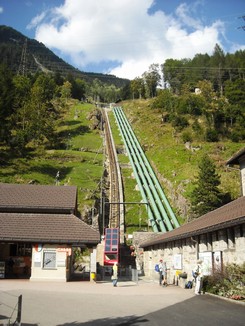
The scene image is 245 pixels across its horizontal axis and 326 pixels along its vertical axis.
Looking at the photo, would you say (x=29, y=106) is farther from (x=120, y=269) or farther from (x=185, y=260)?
(x=185, y=260)

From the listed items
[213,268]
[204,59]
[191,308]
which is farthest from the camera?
[204,59]

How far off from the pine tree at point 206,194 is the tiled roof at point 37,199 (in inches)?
544

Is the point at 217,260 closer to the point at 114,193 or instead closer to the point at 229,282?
the point at 229,282

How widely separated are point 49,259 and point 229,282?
13240mm

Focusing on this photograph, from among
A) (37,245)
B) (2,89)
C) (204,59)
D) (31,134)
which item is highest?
(204,59)

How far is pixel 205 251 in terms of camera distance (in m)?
16.5

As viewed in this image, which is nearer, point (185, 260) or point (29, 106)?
point (185, 260)

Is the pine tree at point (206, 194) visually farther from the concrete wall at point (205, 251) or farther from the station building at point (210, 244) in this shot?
the concrete wall at point (205, 251)

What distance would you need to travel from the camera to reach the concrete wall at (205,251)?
13335 mm

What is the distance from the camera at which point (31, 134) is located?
193 feet

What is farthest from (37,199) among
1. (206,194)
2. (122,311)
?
(206,194)

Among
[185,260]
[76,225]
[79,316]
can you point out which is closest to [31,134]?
[76,225]

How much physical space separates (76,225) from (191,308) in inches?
551

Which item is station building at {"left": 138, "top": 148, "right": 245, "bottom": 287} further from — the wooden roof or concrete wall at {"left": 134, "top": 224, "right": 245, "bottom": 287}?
the wooden roof
